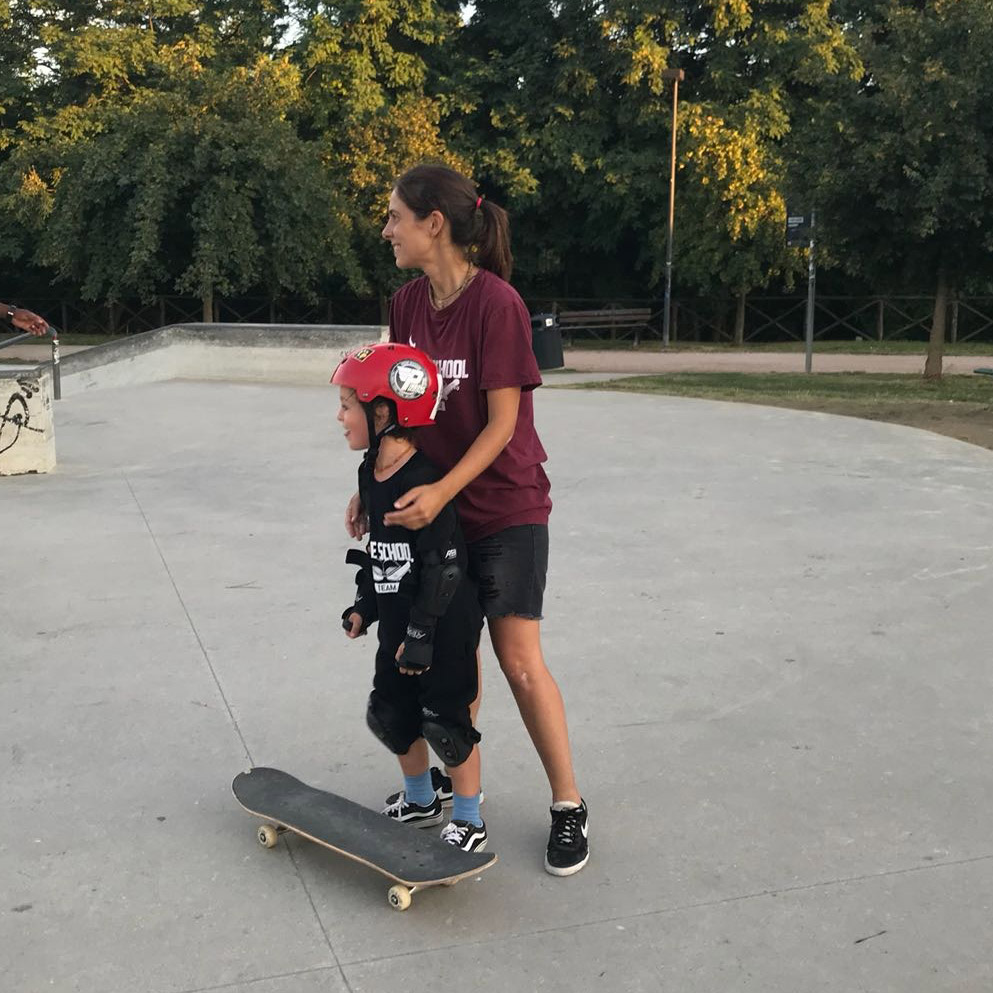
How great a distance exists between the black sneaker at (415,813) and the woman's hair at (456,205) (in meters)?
1.42

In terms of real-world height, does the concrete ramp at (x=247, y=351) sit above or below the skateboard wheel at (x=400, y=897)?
above

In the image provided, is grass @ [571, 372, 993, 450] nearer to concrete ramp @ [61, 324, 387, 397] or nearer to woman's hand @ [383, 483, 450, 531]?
concrete ramp @ [61, 324, 387, 397]

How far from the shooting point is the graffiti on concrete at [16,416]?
336 inches

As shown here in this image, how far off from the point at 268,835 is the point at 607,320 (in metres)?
26.9

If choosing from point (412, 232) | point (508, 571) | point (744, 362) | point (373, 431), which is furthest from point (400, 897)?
point (744, 362)

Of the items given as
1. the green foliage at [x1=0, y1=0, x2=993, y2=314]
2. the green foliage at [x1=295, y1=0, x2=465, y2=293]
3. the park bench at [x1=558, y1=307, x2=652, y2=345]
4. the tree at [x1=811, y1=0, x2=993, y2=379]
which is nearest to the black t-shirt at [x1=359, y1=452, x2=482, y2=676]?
the tree at [x1=811, y1=0, x2=993, y2=379]

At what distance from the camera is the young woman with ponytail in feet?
9.77

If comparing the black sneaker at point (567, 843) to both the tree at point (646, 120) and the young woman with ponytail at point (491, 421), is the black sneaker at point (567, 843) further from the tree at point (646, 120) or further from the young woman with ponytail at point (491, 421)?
the tree at point (646, 120)

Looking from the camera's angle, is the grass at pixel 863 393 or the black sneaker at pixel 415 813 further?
the grass at pixel 863 393

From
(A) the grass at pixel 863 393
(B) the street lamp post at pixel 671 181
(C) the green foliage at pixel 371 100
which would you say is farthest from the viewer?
(C) the green foliage at pixel 371 100

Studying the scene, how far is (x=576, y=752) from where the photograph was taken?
12.7ft

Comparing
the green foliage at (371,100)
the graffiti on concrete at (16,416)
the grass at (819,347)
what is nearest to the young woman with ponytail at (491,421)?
the graffiti on concrete at (16,416)

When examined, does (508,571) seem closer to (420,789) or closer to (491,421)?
(491,421)

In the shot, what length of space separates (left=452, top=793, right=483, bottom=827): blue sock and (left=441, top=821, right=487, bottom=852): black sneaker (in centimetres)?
1
